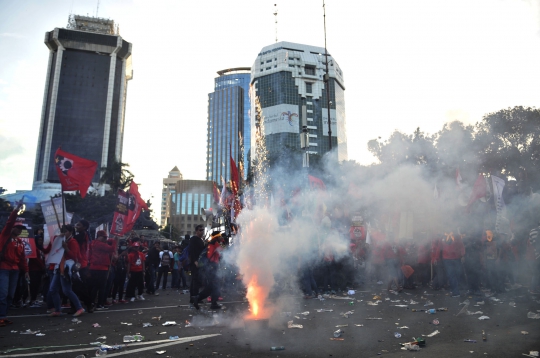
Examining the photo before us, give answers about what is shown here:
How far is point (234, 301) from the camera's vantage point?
35.5ft

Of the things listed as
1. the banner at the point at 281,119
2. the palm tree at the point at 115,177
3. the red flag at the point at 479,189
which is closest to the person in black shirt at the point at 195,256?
the red flag at the point at 479,189

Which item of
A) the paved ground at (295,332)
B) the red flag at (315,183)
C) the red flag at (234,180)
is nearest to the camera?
the paved ground at (295,332)

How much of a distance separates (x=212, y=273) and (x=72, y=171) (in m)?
5.85

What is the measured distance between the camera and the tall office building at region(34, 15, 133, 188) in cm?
10412

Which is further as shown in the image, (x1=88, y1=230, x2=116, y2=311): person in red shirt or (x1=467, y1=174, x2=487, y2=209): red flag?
(x1=467, y1=174, x2=487, y2=209): red flag

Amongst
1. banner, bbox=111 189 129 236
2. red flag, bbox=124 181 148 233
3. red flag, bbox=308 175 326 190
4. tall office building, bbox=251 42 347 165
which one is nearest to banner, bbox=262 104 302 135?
tall office building, bbox=251 42 347 165

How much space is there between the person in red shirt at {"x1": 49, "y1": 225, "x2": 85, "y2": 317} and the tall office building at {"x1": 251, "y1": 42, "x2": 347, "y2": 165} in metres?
79.7

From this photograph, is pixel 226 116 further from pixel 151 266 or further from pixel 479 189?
pixel 479 189

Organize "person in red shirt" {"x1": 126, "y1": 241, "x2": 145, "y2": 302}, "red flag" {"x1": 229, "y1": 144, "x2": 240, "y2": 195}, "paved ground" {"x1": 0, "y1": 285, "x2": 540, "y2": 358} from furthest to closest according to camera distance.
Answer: "red flag" {"x1": 229, "y1": 144, "x2": 240, "y2": 195} < "person in red shirt" {"x1": 126, "y1": 241, "x2": 145, "y2": 302} < "paved ground" {"x1": 0, "y1": 285, "x2": 540, "y2": 358}

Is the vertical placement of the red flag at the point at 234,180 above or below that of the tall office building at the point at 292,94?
below

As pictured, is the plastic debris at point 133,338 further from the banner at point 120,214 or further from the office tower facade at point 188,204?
the office tower facade at point 188,204

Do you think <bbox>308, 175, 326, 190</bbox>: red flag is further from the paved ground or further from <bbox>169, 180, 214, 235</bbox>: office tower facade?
<bbox>169, 180, 214, 235</bbox>: office tower facade

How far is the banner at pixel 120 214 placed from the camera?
42.8 ft

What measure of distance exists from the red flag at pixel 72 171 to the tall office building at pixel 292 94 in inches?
3030
